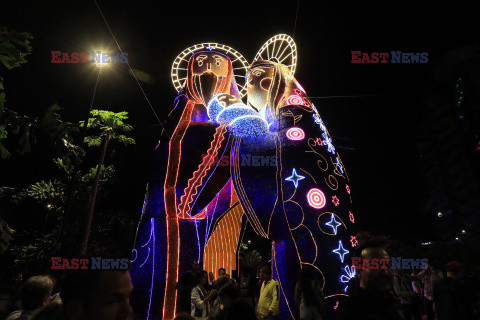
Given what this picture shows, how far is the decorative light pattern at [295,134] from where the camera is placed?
27.4 feet

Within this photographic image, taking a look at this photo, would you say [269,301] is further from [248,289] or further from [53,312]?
[53,312]

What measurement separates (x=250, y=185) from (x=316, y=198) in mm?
1457

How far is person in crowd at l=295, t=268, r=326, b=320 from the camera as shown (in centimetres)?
483

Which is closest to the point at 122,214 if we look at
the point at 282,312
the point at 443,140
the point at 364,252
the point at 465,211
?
the point at 282,312

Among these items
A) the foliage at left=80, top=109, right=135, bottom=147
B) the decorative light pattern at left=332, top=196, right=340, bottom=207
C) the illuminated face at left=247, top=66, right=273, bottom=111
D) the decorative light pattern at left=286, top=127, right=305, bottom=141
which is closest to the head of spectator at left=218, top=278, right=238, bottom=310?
the decorative light pattern at left=332, top=196, right=340, bottom=207

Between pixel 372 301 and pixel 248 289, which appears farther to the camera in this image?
pixel 248 289

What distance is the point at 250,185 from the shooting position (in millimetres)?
8055

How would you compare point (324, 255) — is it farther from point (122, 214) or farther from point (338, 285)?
point (122, 214)

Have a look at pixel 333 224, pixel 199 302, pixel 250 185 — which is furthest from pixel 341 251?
pixel 199 302

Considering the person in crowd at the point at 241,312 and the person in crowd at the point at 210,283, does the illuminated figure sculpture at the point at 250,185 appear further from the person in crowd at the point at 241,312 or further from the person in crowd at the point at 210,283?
the person in crowd at the point at 241,312

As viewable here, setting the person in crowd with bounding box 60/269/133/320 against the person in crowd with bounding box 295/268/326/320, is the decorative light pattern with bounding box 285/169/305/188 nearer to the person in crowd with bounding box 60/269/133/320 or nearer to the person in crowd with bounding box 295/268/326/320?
the person in crowd with bounding box 295/268/326/320

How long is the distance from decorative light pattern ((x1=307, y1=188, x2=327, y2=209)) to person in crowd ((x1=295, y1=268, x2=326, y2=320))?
8.54 feet

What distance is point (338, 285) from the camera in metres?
6.89

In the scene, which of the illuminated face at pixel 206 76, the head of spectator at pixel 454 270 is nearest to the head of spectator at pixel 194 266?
the illuminated face at pixel 206 76
